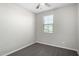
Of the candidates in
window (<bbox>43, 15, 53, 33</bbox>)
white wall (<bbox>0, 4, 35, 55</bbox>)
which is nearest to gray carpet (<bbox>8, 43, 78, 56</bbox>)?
white wall (<bbox>0, 4, 35, 55</bbox>)

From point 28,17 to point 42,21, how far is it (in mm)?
1125

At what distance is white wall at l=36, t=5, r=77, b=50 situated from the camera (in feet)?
10.1

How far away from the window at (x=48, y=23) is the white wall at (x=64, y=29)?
28 cm

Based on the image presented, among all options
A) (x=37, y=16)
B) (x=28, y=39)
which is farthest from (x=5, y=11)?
(x=37, y=16)

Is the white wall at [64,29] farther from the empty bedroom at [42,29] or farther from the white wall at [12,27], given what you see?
the white wall at [12,27]

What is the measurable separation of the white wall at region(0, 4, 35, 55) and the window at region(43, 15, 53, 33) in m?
1.41

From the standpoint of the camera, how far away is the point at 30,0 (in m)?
0.70

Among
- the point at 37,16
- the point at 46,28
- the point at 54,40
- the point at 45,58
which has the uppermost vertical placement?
the point at 37,16

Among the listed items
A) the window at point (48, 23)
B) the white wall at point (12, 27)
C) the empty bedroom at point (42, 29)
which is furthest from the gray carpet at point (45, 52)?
the window at point (48, 23)

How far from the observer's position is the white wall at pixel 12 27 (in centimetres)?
235

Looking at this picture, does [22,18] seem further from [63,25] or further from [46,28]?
[63,25]

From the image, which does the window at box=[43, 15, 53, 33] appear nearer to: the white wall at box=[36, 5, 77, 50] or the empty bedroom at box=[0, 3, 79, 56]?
the empty bedroom at box=[0, 3, 79, 56]

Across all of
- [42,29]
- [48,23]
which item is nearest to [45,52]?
[42,29]

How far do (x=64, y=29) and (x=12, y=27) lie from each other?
289 centimetres
